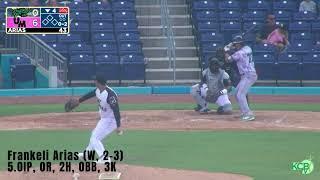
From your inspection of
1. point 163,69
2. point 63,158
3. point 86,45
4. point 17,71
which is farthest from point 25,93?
point 63,158

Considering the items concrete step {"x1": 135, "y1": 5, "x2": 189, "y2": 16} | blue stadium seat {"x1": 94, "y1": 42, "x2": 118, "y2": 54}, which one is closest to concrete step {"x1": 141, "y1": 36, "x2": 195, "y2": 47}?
concrete step {"x1": 135, "y1": 5, "x2": 189, "y2": 16}

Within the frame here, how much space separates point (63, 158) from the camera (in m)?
12.1

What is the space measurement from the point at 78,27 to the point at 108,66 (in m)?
→ 2.30

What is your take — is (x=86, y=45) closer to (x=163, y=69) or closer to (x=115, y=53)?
(x=115, y=53)

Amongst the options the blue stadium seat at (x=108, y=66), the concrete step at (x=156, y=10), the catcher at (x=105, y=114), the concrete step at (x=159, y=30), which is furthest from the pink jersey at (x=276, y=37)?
the catcher at (x=105, y=114)

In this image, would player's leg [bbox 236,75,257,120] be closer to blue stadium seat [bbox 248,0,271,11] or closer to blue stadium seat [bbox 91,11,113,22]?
blue stadium seat [bbox 91,11,113,22]

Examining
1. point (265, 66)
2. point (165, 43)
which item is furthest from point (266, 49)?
point (165, 43)

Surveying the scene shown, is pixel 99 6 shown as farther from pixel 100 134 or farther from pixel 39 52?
pixel 100 134

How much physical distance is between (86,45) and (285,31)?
7.20 m

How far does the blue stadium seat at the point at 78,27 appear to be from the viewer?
27172 millimetres

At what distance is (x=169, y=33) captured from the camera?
27328mm

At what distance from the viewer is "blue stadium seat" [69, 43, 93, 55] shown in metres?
26.3
